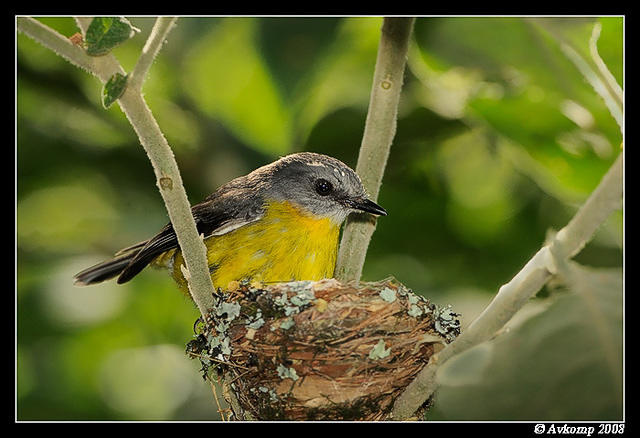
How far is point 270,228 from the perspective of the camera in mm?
3488

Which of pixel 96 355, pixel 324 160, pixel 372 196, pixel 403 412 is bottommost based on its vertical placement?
pixel 403 412

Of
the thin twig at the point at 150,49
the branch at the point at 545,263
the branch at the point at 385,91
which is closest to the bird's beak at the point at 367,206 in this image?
the branch at the point at 385,91

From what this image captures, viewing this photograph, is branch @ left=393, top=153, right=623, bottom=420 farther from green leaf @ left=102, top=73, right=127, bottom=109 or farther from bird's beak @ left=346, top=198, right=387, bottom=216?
bird's beak @ left=346, top=198, right=387, bottom=216

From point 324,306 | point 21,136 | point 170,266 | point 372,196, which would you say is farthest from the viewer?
point 21,136

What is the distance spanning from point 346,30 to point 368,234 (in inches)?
43.7

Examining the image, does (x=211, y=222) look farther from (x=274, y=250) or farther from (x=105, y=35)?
(x=105, y=35)

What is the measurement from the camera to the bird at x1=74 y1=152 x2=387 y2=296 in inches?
133

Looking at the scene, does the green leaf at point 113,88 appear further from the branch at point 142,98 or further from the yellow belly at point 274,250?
the yellow belly at point 274,250

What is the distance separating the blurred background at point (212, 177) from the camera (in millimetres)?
3742

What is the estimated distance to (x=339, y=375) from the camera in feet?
8.86

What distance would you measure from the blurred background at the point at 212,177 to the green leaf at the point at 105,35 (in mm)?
1599

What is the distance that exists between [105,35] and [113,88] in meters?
0.14
